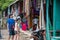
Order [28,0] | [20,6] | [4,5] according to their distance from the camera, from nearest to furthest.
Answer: [28,0]
[20,6]
[4,5]

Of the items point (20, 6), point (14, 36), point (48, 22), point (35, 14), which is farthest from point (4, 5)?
point (48, 22)

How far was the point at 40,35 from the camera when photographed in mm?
13117

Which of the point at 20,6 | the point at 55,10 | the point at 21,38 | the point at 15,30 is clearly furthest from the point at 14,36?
the point at 20,6

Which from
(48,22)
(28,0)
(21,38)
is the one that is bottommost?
(21,38)

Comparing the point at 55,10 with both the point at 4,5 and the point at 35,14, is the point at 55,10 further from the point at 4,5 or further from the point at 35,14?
the point at 4,5

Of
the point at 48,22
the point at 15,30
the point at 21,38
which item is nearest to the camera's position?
the point at 48,22

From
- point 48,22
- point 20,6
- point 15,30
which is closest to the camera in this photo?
point 48,22

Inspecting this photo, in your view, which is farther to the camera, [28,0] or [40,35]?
[28,0]

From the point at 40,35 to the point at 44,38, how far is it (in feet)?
1.17

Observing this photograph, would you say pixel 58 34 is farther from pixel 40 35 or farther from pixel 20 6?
pixel 20 6

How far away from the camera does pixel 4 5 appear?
1497 inches

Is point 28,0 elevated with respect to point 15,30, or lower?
elevated

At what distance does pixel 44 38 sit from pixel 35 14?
716 centimetres

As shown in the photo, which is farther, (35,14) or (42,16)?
(35,14)
